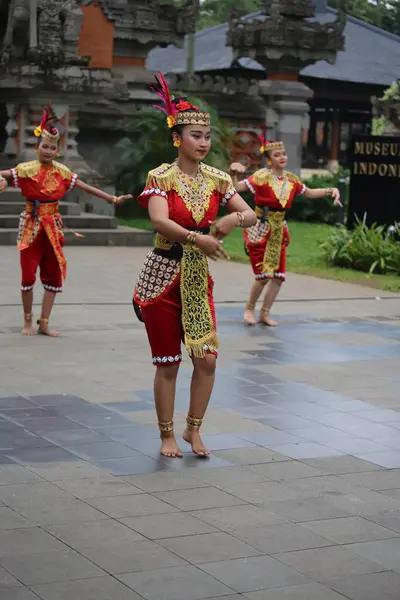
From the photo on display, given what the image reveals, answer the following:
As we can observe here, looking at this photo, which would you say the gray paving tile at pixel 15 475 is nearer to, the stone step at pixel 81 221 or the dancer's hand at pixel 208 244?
the dancer's hand at pixel 208 244

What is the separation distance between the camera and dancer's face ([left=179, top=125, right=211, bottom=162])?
717 cm

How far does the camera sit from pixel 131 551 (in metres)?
5.49

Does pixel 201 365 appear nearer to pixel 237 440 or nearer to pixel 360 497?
pixel 237 440

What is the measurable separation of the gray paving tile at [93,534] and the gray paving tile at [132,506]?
0.53 feet

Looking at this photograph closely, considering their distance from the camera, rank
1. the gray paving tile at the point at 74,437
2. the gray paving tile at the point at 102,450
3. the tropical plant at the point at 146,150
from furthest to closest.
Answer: the tropical plant at the point at 146,150, the gray paving tile at the point at 74,437, the gray paving tile at the point at 102,450

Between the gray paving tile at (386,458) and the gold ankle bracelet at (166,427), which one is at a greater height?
the gold ankle bracelet at (166,427)

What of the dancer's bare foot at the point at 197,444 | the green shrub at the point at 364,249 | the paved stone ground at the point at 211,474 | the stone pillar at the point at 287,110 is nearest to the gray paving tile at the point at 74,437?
the paved stone ground at the point at 211,474

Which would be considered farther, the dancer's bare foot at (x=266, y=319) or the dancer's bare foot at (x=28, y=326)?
the dancer's bare foot at (x=266, y=319)

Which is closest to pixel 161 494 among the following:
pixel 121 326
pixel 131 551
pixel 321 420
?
pixel 131 551

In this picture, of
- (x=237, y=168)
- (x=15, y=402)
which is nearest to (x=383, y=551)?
(x=15, y=402)

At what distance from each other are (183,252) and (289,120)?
914 inches

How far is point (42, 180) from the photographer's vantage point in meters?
11.3

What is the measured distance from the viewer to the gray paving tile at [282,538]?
5.63 m

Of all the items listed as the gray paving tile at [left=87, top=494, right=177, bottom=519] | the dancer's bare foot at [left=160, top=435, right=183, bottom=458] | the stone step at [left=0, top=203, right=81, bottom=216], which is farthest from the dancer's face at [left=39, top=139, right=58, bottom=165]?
the stone step at [left=0, top=203, right=81, bottom=216]
